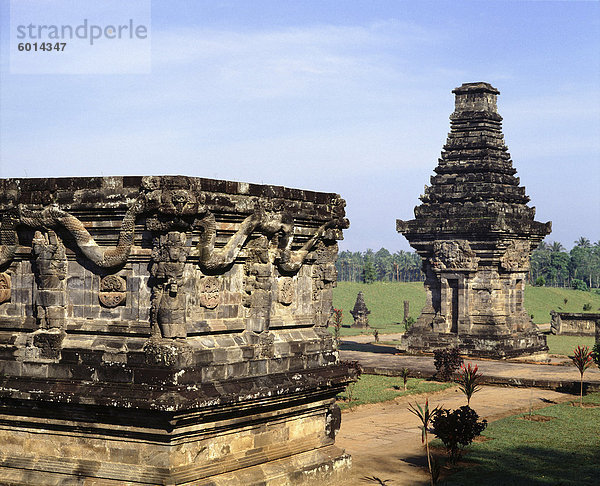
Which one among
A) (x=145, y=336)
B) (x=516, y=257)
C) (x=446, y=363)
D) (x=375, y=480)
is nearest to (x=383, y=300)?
(x=516, y=257)

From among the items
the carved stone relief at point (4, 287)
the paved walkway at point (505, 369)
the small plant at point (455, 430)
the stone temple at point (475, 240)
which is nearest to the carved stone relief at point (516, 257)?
the stone temple at point (475, 240)

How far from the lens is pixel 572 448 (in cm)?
1662

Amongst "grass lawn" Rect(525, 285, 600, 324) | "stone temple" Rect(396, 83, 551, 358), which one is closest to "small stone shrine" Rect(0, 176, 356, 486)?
"stone temple" Rect(396, 83, 551, 358)

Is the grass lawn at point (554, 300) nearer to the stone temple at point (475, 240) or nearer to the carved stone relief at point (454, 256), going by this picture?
the stone temple at point (475, 240)

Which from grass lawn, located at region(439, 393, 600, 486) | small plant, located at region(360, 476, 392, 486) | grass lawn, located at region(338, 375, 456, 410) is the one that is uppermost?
grass lawn, located at region(338, 375, 456, 410)

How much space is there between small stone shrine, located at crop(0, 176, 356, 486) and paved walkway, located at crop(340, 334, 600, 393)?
12391 mm

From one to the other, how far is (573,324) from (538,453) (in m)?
28.0

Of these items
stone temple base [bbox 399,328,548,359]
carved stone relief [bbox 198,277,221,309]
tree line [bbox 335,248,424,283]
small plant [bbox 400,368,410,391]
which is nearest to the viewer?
carved stone relief [bbox 198,277,221,309]

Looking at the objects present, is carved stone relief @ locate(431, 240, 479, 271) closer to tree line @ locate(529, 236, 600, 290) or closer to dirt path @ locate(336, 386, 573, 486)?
dirt path @ locate(336, 386, 573, 486)

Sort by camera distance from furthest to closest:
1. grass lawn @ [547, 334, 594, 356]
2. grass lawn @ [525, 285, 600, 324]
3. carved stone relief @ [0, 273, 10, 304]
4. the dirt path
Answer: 1. grass lawn @ [525, 285, 600, 324]
2. grass lawn @ [547, 334, 594, 356]
3. the dirt path
4. carved stone relief @ [0, 273, 10, 304]

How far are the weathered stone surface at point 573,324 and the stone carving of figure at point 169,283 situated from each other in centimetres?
3408

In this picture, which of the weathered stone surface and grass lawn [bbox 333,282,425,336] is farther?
grass lawn [bbox 333,282,425,336]

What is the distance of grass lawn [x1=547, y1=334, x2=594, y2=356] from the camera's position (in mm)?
35506

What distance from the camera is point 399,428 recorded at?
1881cm
